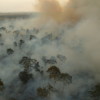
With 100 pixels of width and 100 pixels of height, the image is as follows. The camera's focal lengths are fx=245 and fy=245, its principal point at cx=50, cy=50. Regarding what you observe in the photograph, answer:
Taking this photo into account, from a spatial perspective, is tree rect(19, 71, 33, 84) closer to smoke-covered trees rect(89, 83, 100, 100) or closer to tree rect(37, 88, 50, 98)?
tree rect(37, 88, 50, 98)

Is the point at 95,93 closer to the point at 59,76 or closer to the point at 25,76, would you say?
the point at 59,76

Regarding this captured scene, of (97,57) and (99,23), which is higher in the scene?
(99,23)

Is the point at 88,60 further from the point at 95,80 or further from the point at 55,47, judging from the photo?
the point at 55,47

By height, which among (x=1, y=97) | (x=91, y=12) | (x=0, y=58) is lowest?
(x=1, y=97)

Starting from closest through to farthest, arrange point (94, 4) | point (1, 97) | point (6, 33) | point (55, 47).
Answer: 1. point (1, 97)
2. point (55, 47)
3. point (94, 4)
4. point (6, 33)

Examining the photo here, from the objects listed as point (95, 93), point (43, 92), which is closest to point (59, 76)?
point (43, 92)

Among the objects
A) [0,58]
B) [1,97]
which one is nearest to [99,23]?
[0,58]

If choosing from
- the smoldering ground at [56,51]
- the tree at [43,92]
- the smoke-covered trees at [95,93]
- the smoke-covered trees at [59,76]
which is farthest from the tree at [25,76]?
the smoke-covered trees at [95,93]

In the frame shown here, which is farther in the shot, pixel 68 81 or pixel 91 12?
pixel 91 12

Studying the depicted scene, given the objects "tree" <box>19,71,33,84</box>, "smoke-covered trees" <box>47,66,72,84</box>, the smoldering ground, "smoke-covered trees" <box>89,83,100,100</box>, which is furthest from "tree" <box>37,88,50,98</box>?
"smoke-covered trees" <box>89,83,100,100</box>
